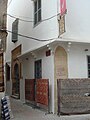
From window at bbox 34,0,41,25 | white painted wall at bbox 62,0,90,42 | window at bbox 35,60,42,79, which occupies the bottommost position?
window at bbox 35,60,42,79

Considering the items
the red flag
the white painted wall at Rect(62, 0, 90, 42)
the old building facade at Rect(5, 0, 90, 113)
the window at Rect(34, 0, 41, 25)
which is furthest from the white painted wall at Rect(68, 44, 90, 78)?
the window at Rect(34, 0, 41, 25)

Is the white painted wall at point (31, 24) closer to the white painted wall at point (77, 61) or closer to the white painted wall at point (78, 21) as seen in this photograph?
the white painted wall at point (78, 21)

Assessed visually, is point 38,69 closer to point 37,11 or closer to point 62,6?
point 37,11

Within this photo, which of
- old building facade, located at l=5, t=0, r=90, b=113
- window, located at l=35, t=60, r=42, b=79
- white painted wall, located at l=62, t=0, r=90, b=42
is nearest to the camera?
old building facade, located at l=5, t=0, r=90, b=113

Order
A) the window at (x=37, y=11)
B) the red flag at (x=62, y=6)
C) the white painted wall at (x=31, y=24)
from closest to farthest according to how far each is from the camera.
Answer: the red flag at (x=62, y=6), the white painted wall at (x=31, y=24), the window at (x=37, y=11)

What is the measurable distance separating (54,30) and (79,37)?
1260 mm

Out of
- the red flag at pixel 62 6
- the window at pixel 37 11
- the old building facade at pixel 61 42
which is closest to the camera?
the red flag at pixel 62 6

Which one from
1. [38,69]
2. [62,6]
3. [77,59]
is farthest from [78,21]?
[38,69]

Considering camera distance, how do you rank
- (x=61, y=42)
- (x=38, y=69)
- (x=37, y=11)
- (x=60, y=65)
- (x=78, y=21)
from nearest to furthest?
1. (x=61, y=42)
2. (x=60, y=65)
3. (x=78, y=21)
4. (x=38, y=69)
5. (x=37, y=11)

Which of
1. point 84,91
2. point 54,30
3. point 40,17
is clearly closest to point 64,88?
point 84,91

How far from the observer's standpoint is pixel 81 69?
12.9 meters

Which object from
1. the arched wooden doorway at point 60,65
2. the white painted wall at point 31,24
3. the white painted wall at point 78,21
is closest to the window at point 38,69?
the white painted wall at point 31,24

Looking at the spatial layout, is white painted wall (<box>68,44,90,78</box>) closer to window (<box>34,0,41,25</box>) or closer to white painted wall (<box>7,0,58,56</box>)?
white painted wall (<box>7,0,58,56</box>)

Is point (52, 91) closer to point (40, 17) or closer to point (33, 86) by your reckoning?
point (33, 86)
